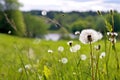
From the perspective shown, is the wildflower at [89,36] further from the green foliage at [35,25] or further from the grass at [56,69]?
the green foliage at [35,25]

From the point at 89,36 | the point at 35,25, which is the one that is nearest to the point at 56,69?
the point at 89,36

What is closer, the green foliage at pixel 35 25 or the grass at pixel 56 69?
the grass at pixel 56 69

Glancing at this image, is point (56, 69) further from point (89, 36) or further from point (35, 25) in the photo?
point (35, 25)

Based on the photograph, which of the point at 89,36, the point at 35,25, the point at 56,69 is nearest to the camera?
the point at 89,36

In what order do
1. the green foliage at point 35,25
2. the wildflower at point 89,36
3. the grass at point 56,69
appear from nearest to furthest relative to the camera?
1. the wildflower at point 89,36
2. the grass at point 56,69
3. the green foliage at point 35,25

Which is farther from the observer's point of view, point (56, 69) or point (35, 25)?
point (35, 25)

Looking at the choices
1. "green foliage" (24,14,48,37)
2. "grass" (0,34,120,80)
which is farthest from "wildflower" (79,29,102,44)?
→ "green foliage" (24,14,48,37)

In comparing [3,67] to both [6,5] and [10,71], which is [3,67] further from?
[6,5]

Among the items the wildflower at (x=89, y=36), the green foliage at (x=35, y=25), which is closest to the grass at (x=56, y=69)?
the wildflower at (x=89, y=36)

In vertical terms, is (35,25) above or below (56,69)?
below

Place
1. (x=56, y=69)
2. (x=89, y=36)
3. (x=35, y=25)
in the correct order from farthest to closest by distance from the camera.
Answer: (x=35, y=25), (x=56, y=69), (x=89, y=36)

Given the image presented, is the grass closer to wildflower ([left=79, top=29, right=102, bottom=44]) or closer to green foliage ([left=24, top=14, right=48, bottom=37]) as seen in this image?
wildflower ([left=79, top=29, right=102, bottom=44])

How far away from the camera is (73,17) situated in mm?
91875

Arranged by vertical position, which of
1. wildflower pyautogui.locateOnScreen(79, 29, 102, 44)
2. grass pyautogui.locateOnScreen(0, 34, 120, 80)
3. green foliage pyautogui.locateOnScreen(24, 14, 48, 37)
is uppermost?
wildflower pyautogui.locateOnScreen(79, 29, 102, 44)
